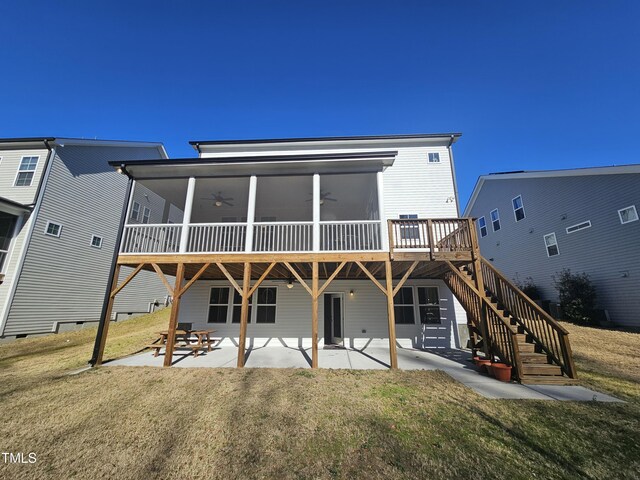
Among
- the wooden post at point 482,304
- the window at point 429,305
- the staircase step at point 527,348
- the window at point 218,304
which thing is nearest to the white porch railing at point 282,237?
the window at point 218,304

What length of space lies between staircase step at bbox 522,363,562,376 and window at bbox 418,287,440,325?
3.98 meters

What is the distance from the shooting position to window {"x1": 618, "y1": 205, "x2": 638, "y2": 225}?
998cm

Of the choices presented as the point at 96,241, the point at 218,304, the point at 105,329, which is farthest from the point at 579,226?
the point at 96,241

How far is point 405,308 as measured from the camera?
32.6 feet

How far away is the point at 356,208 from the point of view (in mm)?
12039

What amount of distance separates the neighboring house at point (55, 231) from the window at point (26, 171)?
0.05m

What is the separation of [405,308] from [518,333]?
391 cm

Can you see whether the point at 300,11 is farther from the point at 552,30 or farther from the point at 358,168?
the point at 552,30

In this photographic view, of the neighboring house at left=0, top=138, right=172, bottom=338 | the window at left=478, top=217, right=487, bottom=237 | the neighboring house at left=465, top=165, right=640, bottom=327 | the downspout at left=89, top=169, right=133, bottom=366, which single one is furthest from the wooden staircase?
the neighboring house at left=0, top=138, right=172, bottom=338

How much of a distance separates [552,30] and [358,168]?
37.6ft

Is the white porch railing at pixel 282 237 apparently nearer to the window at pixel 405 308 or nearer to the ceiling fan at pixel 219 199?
the ceiling fan at pixel 219 199

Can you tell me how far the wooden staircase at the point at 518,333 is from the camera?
565 centimetres

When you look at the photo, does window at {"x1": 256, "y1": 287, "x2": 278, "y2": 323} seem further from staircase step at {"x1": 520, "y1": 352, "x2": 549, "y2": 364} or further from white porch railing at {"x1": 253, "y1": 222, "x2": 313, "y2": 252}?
staircase step at {"x1": 520, "y1": 352, "x2": 549, "y2": 364}

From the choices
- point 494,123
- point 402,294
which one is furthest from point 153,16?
point 494,123
